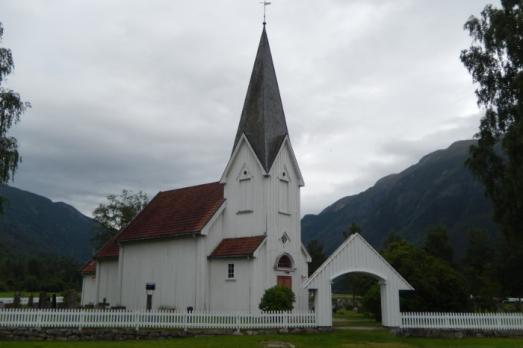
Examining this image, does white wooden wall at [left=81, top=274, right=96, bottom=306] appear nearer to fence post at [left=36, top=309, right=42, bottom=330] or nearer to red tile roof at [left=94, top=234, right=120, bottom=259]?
red tile roof at [left=94, top=234, right=120, bottom=259]

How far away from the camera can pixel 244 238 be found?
95.7 ft

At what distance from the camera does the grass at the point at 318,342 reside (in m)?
19.2

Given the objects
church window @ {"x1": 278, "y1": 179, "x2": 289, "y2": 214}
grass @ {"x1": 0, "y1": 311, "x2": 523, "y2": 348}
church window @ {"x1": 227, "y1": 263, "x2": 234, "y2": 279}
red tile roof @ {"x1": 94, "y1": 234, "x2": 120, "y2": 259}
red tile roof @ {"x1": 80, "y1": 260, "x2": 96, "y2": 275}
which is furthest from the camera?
red tile roof @ {"x1": 80, "y1": 260, "x2": 96, "y2": 275}

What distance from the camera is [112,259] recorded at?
3847 cm

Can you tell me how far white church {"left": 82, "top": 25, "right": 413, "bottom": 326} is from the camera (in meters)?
27.8

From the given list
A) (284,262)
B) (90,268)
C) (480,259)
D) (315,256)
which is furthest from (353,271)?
(480,259)

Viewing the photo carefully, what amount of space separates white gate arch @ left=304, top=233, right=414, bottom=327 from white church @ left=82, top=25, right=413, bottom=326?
0.18ft

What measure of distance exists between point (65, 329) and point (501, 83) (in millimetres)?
28120

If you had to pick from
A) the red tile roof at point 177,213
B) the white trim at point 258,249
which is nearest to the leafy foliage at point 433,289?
the white trim at point 258,249

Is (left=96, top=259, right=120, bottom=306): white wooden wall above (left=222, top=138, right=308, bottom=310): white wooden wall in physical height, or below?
below

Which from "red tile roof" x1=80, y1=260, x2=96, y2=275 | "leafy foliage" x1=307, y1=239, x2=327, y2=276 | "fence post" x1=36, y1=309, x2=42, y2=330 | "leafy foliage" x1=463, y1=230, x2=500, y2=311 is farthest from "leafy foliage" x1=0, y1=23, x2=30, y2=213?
"leafy foliage" x1=307, y1=239, x2=327, y2=276

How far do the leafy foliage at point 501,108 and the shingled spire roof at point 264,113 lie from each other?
12.2 metres

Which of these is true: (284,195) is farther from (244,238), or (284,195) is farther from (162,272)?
(162,272)

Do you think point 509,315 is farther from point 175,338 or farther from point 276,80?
point 276,80
